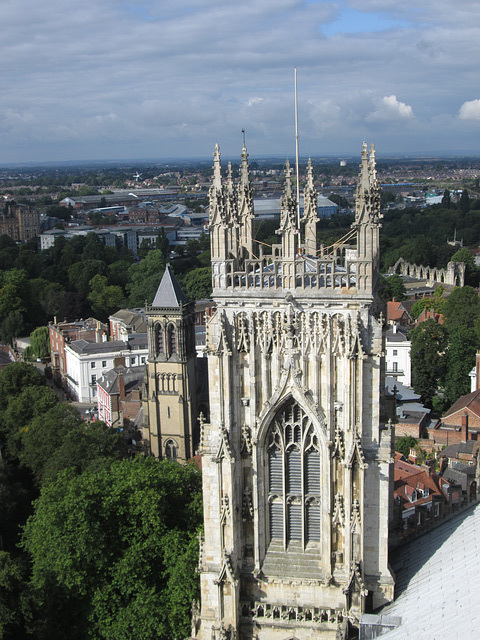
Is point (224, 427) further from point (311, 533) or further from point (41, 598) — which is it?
point (41, 598)

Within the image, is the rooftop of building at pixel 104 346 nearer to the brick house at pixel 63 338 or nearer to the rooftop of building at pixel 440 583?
the brick house at pixel 63 338

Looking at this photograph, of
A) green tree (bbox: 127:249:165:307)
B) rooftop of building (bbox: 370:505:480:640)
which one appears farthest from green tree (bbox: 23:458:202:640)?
green tree (bbox: 127:249:165:307)

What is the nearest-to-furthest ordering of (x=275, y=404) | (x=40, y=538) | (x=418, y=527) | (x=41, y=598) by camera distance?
(x=275, y=404) → (x=418, y=527) → (x=41, y=598) → (x=40, y=538)

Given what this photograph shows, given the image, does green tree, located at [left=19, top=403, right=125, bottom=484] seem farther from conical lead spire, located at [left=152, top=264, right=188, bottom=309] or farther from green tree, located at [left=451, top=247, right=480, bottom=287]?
green tree, located at [left=451, top=247, right=480, bottom=287]

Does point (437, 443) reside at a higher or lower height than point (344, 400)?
lower

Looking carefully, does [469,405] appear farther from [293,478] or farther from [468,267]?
[468,267]

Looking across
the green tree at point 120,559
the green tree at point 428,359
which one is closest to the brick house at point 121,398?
the green tree at point 428,359

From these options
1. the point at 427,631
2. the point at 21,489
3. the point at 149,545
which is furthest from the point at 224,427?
the point at 21,489
